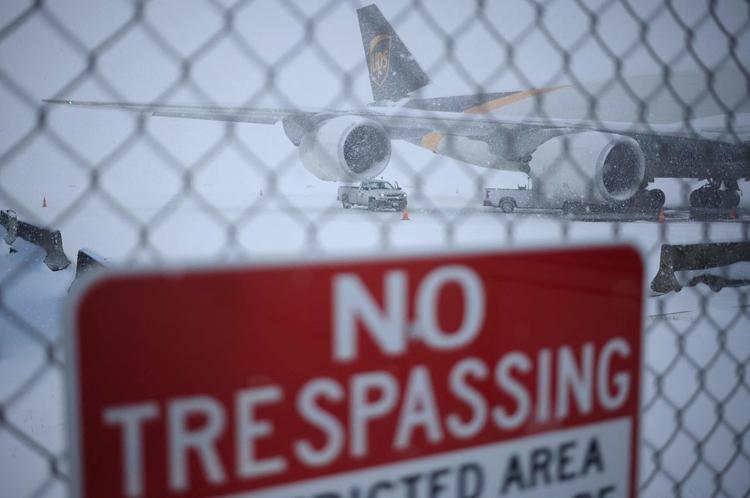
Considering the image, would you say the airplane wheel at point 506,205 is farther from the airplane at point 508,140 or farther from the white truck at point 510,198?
the airplane at point 508,140

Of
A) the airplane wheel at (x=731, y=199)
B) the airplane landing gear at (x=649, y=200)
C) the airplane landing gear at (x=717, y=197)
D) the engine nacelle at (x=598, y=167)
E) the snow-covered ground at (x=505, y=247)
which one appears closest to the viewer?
the snow-covered ground at (x=505, y=247)

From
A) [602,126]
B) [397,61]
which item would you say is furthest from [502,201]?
[397,61]

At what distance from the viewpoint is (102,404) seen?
50cm

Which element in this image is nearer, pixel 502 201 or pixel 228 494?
pixel 228 494

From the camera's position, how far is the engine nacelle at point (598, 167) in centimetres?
693

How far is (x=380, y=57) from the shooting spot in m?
16.0

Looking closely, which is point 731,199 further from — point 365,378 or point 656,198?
point 365,378

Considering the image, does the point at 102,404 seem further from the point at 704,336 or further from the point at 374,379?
the point at 704,336

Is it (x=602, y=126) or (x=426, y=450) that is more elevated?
(x=602, y=126)

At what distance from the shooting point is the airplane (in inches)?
219

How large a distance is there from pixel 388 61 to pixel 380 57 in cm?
63

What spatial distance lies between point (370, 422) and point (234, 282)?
0.24 meters

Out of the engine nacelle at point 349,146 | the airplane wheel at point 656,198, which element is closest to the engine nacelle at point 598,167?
the engine nacelle at point 349,146

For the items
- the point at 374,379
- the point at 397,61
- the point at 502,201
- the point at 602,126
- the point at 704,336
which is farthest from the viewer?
the point at 397,61
